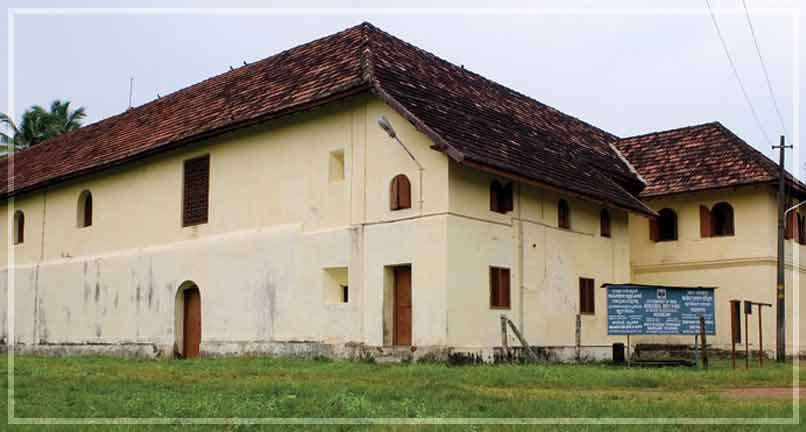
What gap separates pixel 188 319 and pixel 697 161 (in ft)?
51.8

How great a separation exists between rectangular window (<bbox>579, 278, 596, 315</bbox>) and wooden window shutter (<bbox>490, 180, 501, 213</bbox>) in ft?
12.9

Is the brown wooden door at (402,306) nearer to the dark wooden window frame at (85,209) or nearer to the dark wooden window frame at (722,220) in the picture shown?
the dark wooden window frame at (722,220)

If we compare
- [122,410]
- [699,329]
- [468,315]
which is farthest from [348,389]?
[699,329]

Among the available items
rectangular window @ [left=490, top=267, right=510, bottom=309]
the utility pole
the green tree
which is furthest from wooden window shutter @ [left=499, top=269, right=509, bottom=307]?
the green tree

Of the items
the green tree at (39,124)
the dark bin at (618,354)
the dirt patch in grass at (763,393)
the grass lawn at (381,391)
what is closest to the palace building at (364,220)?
the dark bin at (618,354)

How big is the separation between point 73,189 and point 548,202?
1508 centimetres

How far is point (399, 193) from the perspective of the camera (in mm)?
20484

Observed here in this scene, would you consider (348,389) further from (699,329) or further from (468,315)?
(699,329)

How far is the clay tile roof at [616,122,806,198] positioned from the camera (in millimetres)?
27641

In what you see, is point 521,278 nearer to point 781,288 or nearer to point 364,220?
point 364,220

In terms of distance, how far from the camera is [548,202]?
22766 mm

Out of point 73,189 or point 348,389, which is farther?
point 73,189

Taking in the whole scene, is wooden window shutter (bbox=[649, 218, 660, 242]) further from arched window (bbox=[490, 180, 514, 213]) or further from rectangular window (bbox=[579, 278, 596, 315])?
arched window (bbox=[490, 180, 514, 213])

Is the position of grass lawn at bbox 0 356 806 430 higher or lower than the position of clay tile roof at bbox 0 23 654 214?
lower
